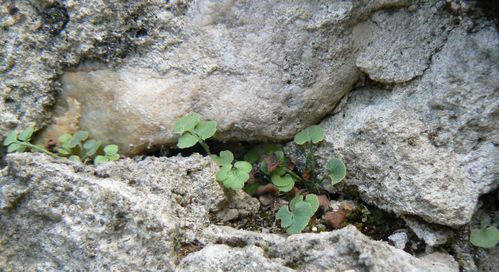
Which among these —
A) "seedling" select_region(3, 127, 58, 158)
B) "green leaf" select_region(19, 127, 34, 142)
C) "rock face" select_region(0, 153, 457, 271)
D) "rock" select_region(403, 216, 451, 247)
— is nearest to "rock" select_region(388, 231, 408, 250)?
"rock" select_region(403, 216, 451, 247)

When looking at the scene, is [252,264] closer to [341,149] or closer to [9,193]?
[341,149]

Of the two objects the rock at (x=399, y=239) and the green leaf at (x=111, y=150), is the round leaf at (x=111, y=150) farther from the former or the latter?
the rock at (x=399, y=239)

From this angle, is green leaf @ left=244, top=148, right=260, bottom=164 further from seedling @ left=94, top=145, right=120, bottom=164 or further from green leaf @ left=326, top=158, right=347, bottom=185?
seedling @ left=94, top=145, right=120, bottom=164

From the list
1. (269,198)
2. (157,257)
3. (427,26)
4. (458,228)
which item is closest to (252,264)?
(157,257)

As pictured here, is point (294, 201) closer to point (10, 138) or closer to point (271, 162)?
point (271, 162)

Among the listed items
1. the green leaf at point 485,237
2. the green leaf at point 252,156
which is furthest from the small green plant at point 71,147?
the green leaf at point 485,237

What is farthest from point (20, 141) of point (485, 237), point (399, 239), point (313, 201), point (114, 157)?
point (485, 237)
